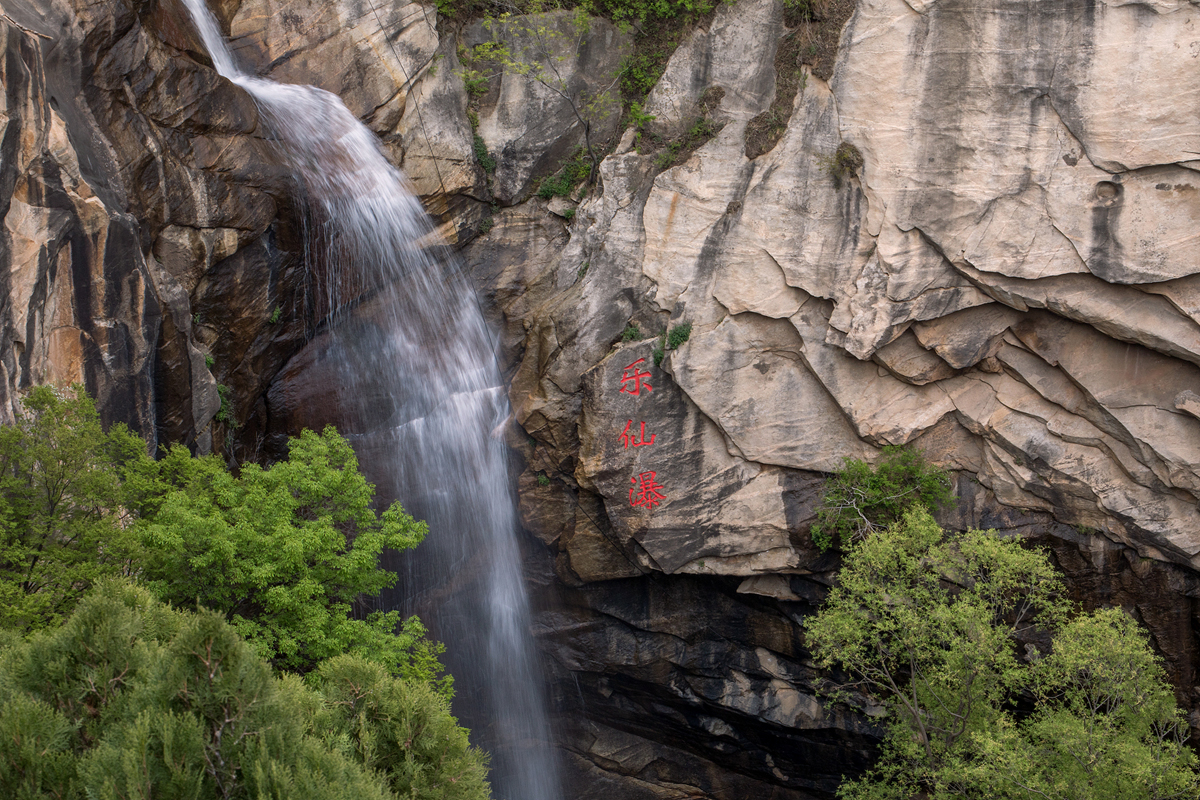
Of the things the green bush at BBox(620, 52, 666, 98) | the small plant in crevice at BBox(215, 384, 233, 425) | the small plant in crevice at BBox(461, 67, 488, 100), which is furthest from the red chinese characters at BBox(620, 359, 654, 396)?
the small plant in crevice at BBox(215, 384, 233, 425)

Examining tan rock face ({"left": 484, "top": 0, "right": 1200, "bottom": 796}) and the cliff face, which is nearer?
the cliff face

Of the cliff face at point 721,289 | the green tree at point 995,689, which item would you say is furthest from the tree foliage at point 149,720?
the green tree at point 995,689

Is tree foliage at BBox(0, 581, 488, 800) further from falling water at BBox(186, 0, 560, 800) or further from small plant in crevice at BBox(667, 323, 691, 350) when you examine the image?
small plant in crevice at BBox(667, 323, 691, 350)

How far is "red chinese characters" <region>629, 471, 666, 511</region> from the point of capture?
16375 millimetres

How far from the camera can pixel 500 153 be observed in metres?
18.0

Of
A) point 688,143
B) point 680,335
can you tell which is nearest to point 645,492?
point 680,335

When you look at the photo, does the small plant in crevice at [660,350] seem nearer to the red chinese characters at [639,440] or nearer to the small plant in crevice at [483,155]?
the red chinese characters at [639,440]

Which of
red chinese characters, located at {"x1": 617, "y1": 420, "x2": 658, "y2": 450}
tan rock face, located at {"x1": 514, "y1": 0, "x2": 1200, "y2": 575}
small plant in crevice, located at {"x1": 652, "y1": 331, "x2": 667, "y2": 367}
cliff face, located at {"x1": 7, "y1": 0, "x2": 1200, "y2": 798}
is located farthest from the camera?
red chinese characters, located at {"x1": 617, "y1": 420, "x2": 658, "y2": 450}

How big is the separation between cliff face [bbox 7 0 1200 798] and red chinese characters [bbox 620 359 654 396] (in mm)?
49

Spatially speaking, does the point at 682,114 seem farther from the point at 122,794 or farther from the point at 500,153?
the point at 122,794

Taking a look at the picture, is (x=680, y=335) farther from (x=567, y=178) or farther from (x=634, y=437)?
(x=567, y=178)

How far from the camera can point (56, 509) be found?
952 centimetres

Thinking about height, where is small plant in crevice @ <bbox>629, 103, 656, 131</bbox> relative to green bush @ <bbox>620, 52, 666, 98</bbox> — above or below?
below

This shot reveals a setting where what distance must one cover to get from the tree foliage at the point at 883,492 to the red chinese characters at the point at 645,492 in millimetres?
3633
